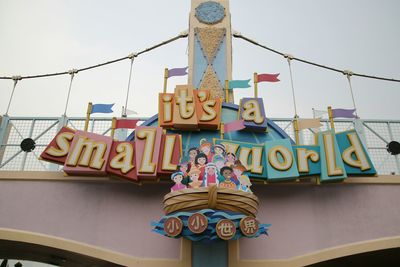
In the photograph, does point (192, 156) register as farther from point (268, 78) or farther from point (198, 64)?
point (198, 64)

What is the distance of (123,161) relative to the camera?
22.8ft

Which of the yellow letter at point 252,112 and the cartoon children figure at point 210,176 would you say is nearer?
the cartoon children figure at point 210,176

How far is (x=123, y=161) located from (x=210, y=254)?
7.44ft

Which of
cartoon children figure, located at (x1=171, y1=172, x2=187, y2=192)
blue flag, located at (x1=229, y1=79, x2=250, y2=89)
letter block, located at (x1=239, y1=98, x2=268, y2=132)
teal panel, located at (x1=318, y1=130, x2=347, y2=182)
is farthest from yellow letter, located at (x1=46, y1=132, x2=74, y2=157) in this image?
teal panel, located at (x1=318, y1=130, x2=347, y2=182)

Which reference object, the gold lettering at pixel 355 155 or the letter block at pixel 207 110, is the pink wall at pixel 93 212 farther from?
the gold lettering at pixel 355 155

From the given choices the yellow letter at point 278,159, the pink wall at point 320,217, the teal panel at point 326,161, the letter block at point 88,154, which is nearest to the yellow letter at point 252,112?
the yellow letter at point 278,159

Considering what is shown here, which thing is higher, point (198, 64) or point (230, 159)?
point (198, 64)

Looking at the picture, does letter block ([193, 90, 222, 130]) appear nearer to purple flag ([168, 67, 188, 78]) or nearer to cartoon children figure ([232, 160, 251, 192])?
purple flag ([168, 67, 188, 78])

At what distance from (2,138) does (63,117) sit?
135 centimetres

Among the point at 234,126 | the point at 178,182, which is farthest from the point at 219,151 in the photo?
the point at 234,126

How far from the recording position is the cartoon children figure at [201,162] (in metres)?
5.96

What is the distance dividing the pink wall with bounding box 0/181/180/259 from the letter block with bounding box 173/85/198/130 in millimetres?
1243

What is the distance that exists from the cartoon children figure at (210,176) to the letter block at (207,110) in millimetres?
1538

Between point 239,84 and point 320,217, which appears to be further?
point 239,84
